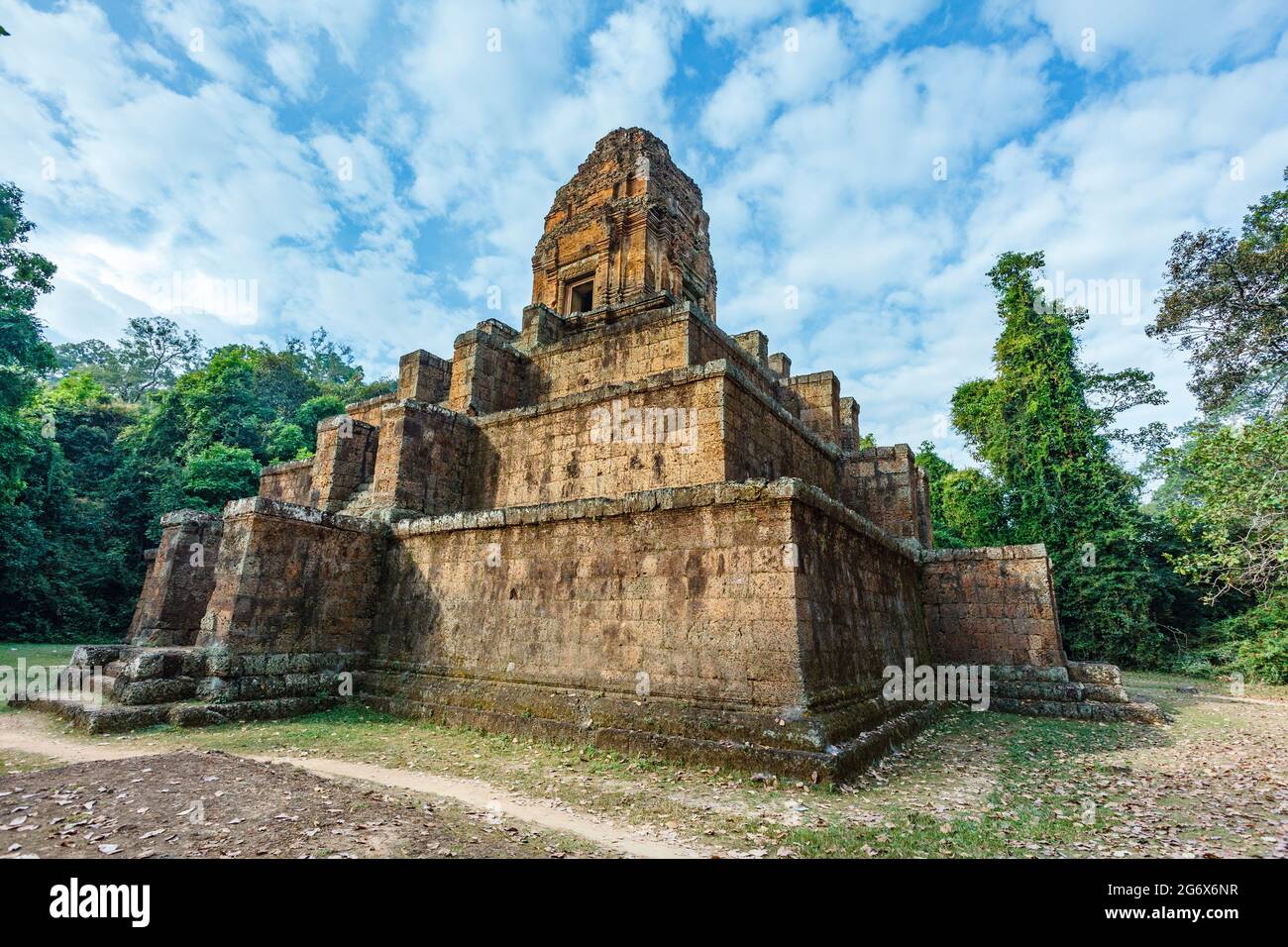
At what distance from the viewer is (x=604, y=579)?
310 inches

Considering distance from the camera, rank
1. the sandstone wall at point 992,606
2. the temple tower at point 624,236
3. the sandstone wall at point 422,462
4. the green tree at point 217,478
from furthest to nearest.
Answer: the green tree at point 217,478, the temple tower at point 624,236, the sandstone wall at point 422,462, the sandstone wall at point 992,606

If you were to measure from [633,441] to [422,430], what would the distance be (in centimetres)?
440

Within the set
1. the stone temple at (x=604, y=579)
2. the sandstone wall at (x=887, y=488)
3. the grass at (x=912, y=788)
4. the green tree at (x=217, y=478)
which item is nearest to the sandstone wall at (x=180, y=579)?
the stone temple at (x=604, y=579)

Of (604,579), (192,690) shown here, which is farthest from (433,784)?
(192,690)

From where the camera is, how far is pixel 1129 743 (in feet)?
27.7

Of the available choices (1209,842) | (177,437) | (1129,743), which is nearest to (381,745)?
(1209,842)

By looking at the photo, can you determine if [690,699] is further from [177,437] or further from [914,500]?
[177,437]

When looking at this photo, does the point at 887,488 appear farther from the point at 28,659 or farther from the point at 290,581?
the point at 28,659

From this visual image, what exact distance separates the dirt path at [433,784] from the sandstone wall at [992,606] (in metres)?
9.34

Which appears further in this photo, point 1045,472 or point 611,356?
point 1045,472

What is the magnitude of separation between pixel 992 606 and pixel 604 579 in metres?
8.26

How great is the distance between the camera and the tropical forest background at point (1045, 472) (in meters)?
18.8

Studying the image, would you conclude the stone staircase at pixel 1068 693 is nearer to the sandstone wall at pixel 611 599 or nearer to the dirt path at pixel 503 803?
the sandstone wall at pixel 611 599

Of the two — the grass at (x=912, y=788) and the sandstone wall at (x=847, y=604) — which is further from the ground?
the sandstone wall at (x=847, y=604)
